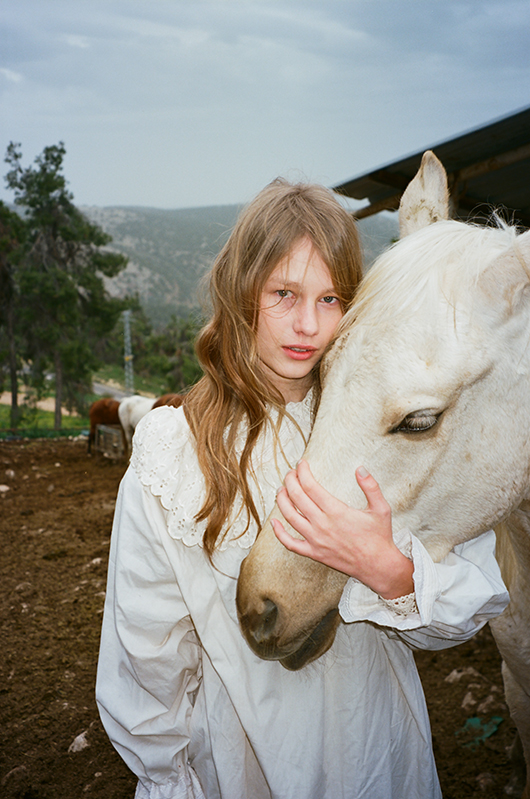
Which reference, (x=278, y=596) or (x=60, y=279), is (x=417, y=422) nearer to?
(x=278, y=596)

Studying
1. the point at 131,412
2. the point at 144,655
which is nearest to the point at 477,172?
the point at 144,655

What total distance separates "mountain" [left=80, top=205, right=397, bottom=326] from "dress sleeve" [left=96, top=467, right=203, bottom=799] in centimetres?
6791

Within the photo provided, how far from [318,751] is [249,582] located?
553 mm

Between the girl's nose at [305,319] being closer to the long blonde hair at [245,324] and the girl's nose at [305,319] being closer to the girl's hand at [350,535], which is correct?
the long blonde hair at [245,324]

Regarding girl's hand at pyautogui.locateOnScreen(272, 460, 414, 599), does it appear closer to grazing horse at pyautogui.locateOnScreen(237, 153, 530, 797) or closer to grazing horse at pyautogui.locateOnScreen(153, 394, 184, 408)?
grazing horse at pyautogui.locateOnScreen(237, 153, 530, 797)

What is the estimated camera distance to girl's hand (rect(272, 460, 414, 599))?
1015 millimetres

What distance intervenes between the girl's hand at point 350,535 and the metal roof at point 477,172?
2.64 meters

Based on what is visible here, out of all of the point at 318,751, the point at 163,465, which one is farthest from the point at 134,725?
the point at 163,465

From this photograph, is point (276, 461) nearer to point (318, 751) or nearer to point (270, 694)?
point (270, 694)

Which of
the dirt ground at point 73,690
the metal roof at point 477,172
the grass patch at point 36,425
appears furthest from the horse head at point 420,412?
the grass patch at point 36,425

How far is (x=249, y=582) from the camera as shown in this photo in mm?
1092

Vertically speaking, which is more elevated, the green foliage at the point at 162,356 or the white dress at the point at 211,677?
the white dress at the point at 211,677

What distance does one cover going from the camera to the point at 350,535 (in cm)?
101

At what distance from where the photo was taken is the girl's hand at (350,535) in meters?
1.01
